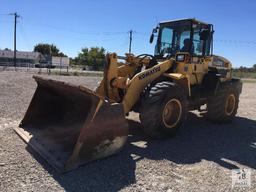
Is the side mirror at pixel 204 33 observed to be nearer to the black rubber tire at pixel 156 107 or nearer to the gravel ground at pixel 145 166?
the black rubber tire at pixel 156 107

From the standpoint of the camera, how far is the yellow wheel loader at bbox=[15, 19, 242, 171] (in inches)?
169

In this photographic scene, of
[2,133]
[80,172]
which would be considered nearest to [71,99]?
[2,133]

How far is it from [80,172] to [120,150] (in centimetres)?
94

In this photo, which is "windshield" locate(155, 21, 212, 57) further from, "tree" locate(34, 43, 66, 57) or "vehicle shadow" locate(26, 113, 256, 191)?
"tree" locate(34, 43, 66, 57)

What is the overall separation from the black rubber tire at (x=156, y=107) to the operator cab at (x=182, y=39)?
168 cm

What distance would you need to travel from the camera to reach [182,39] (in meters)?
7.14

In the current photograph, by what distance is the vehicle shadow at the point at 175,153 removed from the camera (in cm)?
377

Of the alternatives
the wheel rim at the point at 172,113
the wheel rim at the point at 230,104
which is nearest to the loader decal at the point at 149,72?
the wheel rim at the point at 172,113

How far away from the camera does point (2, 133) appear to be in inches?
214

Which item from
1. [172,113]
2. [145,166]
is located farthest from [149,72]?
[145,166]

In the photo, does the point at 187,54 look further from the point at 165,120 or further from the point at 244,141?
the point at 244,141

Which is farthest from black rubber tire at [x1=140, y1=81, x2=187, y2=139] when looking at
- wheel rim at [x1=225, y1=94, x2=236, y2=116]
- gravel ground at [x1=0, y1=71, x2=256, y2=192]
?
wheel rim at [x1=225, y1=94, x2=236, y2=116]

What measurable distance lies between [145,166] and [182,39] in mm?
3951

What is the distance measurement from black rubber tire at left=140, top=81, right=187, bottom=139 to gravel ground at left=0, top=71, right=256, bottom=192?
0.22m
